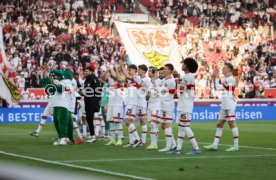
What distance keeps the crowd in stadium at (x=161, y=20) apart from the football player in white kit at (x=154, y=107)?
58.8 ft

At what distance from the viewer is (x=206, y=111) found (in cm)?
3497

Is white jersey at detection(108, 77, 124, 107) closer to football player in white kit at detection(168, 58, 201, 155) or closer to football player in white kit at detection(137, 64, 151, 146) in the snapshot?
football player in white kit at detection(137, 64, 151, 146)

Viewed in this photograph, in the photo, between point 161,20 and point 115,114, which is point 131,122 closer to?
point 115,114

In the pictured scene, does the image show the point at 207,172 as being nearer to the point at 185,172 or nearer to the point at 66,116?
the point at 185,172

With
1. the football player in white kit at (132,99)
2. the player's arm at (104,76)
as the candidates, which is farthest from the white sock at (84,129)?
the football player in white kit at (132,99)

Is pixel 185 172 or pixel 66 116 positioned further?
pixel 66 116

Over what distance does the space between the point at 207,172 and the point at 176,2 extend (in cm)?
3820

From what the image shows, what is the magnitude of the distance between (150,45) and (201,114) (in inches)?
215

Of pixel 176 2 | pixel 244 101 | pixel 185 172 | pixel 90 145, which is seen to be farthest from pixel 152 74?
pixel 176 2

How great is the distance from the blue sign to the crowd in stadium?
233 cm

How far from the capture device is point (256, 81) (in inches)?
1563

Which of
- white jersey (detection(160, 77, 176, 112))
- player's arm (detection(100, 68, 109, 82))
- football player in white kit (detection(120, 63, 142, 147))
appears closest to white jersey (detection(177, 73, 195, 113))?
white jersey (detection(160, 77, 176, 112))

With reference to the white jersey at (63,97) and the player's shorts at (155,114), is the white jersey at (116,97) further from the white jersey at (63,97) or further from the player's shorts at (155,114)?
the white jersey at (63,97)

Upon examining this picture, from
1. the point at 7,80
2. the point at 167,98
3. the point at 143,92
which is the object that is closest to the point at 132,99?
the point at 143,92
